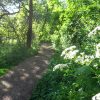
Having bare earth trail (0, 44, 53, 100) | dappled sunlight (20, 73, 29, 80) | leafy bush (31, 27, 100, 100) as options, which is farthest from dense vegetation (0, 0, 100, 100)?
dappled sunlight (20, 73, 29, 80)

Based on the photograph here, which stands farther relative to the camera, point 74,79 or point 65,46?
point 65,46

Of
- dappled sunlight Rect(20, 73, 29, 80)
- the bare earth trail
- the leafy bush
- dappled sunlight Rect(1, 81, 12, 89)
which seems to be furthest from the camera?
dappled sunlight Rect(20, 73, 29, 80)

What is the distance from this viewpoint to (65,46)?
64.8ft

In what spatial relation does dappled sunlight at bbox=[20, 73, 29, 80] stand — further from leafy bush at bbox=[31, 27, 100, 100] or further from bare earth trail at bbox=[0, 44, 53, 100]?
leafy bush at bbox=[31, 27, 100, 100]

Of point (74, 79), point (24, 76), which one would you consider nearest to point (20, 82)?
point (24, 76)

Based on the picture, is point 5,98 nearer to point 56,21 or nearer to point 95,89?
point 95,89

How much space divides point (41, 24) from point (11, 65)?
847 inches

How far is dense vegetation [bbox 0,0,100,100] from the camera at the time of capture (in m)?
5.74

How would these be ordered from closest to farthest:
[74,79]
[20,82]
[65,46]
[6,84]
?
1. [74,79]
2. [6,84]
3. [20,82]
4. [65,46]

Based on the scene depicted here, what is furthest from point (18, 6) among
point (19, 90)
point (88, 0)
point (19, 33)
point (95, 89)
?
point (95, 89)

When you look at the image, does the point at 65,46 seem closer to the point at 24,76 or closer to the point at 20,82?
the point at 24,76

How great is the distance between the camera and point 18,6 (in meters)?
28.7

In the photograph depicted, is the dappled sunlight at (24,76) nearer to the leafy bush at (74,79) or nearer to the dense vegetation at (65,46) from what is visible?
the dense vegetation at (65,46)

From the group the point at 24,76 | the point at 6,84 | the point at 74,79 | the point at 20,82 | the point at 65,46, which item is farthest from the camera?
the point at 65,46
